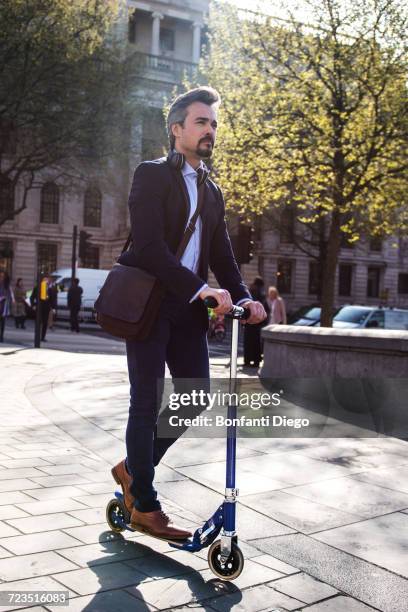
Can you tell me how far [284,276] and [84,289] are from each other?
22.2 metres

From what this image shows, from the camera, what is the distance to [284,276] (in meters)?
49.1

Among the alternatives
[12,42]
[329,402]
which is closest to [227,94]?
[12,42]

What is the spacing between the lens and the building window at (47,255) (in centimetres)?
4288

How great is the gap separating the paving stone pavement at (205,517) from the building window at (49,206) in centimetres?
3829

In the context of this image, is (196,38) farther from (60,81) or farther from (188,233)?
(188,233)

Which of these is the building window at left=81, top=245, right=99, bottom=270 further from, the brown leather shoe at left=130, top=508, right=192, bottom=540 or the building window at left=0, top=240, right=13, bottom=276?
the brown leather shoe at left=130, top=508, right=192, bottom=540

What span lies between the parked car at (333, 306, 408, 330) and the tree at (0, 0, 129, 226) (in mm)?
11408

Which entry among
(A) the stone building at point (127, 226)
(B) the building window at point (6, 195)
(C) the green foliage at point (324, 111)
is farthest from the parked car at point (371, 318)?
(A) the stone building at point (127, 226)

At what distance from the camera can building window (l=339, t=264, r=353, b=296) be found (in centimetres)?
5159

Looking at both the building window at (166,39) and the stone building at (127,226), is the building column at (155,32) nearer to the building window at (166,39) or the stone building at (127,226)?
the stone building at (127,226)

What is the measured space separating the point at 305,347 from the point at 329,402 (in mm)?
1163

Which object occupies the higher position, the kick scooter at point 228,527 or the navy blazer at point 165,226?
the navy blazer at point 165,226

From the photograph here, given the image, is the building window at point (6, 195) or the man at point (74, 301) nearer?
the man at point (74, 301)

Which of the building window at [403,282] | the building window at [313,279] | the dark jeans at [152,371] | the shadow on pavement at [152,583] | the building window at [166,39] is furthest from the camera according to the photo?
the building window at [403,282]
